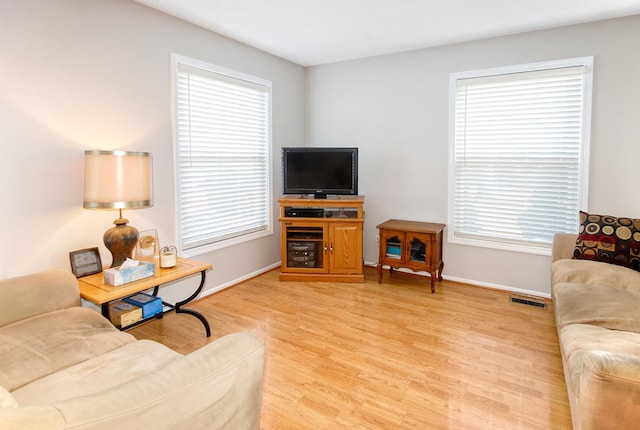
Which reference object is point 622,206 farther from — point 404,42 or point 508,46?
point 404,42

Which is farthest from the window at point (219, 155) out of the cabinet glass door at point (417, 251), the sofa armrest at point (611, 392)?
the sofa armrest at point (611, 392)

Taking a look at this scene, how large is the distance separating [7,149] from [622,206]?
4747 millimetres

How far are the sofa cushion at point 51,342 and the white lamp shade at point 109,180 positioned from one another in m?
0.71

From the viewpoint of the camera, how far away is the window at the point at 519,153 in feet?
11.5

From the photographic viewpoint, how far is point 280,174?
185 inches

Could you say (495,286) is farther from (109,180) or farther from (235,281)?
(109,180)

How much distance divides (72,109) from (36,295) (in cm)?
132

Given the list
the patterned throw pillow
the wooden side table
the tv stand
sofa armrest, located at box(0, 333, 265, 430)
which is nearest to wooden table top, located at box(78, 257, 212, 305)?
sofa armrest, located at box(0, 333, 265, 430)

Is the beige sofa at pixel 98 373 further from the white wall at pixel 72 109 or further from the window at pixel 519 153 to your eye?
the window at pixel 519 153

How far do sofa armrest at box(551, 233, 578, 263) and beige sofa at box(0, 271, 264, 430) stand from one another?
2.88m

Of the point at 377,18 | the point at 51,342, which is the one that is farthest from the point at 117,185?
the point at 377,18

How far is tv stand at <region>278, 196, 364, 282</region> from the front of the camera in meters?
4.16

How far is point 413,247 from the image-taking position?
13.3 ft

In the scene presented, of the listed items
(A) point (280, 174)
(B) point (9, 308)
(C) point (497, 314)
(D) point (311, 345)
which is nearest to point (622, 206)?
(C) point (497, 314)
